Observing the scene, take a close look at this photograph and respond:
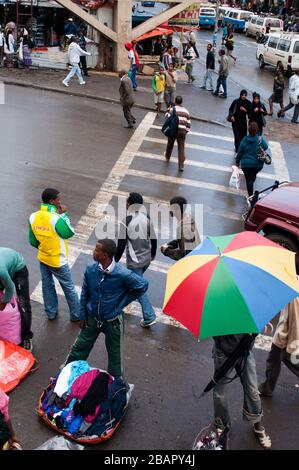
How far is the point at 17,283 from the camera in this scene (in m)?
5.82

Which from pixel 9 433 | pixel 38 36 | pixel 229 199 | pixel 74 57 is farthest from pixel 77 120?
pixel 9 433

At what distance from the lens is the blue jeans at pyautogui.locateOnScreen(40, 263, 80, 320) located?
6.48 m

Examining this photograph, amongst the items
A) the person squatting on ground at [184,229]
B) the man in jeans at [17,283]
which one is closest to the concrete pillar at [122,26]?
the person squatting on ground at [184,229]

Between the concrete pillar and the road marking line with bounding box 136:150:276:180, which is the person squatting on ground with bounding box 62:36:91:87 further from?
the road marking line with bounding box 136:150:276:180

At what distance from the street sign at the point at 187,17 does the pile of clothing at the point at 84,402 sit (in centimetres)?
2099

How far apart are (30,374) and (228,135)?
11.3m

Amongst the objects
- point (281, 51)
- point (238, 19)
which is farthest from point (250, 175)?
point (238, 19)

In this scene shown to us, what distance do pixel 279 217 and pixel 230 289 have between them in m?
4.08

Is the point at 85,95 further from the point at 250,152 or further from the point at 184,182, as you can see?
the point at 250,152

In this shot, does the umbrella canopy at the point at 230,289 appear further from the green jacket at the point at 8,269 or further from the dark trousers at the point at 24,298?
the dark trousers at the point at 24,298

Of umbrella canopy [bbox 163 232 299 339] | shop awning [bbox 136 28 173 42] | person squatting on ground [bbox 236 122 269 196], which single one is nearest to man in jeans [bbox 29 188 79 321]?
umbrella canopy [bbox 163 232 299 339]

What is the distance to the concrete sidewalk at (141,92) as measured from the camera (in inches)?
663

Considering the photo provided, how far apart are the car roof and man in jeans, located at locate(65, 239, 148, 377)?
349 centimetres

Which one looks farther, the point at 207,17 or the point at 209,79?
the point at 207,17
